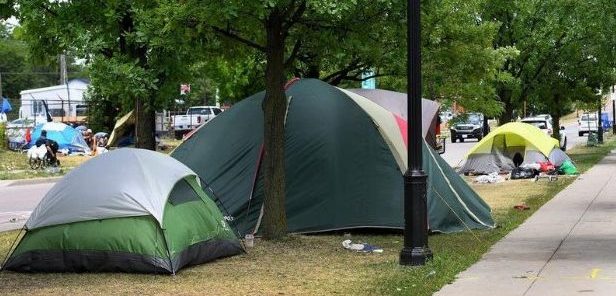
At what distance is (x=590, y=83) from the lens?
110 feet

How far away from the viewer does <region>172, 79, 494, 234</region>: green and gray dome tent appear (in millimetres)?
12547

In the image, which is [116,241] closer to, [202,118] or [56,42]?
[56,42]

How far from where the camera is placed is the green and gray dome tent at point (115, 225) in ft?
30.1

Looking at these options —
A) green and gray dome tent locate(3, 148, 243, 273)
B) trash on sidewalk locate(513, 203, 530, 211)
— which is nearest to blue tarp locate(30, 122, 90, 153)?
trash on sidewalk locate(513, 203, 530, 211)

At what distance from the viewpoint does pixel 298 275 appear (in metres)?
9.29

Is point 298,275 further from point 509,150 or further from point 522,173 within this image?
point 509,150

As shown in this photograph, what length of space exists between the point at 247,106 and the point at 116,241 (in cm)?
444

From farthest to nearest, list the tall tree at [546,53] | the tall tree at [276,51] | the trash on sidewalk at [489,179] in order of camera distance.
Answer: the tall tree at [546,53]
the trash on sidewalk at [489,179]
the tall tree at [276,51]

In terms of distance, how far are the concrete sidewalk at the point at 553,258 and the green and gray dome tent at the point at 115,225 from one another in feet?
9.77

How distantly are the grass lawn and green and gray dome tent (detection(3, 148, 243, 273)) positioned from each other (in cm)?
17

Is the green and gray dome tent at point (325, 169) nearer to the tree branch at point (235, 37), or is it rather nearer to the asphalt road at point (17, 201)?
the tree branch at point (235, 37)

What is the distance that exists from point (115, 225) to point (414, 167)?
3.29m

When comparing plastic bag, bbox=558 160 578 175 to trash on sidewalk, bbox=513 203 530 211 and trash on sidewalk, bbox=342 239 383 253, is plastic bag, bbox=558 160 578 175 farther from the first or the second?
trash on sidewalk, bbox=342 239 383 253

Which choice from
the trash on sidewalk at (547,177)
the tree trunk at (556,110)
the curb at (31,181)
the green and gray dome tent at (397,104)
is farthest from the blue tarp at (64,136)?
the green and gray dome tent at (397,104)
